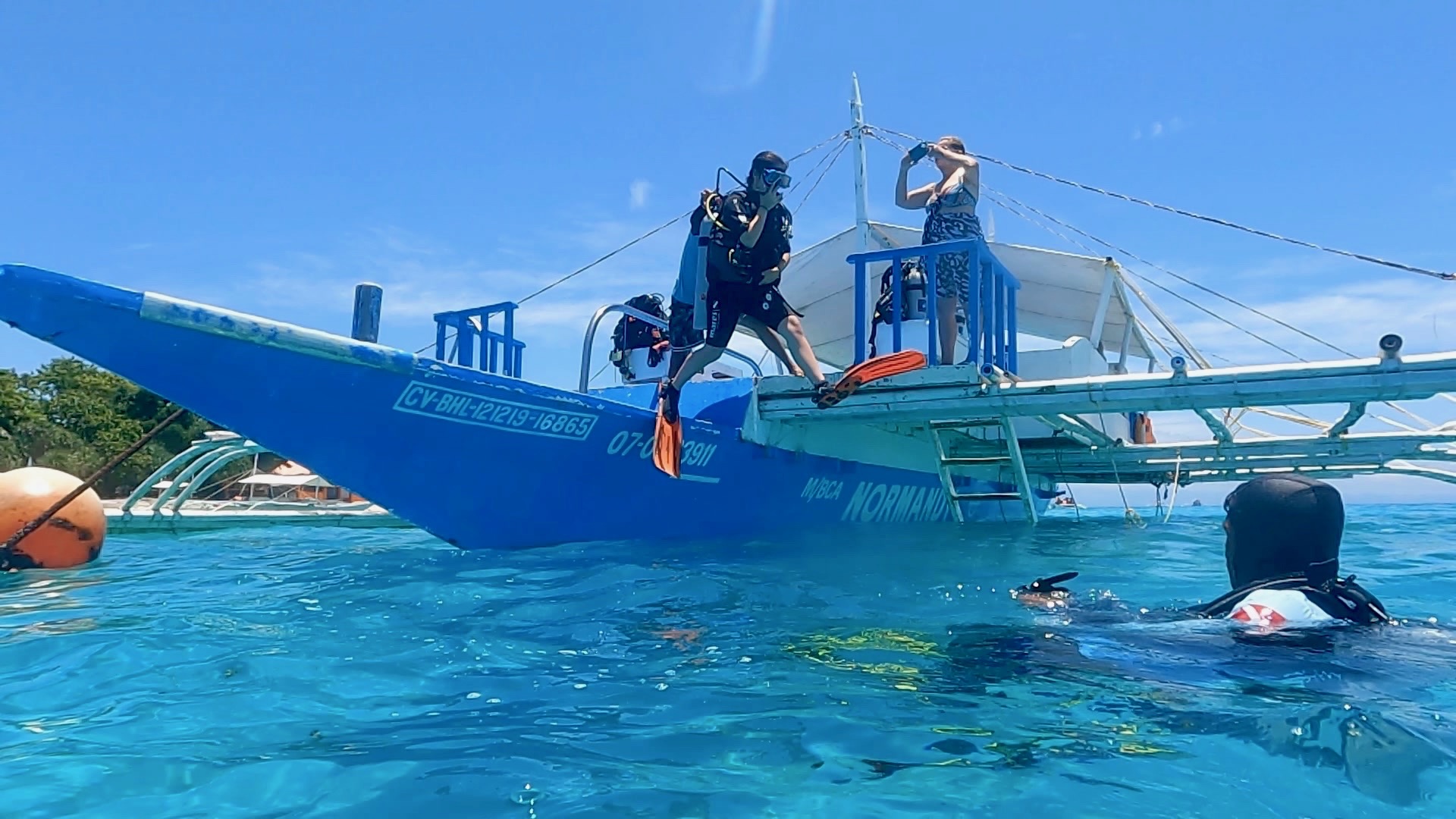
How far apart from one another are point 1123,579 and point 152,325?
5.96 meters

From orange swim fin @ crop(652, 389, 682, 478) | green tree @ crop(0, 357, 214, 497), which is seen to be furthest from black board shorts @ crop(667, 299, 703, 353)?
green tree @ crop(0, 357, 214, 497)

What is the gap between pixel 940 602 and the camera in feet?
15.3

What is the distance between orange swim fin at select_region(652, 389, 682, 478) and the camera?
6.29 metres

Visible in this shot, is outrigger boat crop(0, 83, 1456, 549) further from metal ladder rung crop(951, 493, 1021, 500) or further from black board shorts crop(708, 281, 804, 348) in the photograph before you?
black board shorts crop(708, 281, 804, 348)

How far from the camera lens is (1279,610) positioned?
327cm

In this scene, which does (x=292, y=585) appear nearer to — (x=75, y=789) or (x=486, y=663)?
(x=486, y=663)

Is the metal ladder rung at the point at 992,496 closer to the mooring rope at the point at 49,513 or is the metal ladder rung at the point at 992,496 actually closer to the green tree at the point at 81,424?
the mooring rope at the point at 49,513

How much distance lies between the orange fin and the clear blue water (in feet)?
4.52

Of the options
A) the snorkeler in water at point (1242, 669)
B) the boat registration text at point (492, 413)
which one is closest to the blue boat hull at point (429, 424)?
the boat registration text at point (492, 413)

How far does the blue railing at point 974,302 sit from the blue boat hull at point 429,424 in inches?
49.7

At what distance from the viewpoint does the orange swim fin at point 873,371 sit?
661 cm

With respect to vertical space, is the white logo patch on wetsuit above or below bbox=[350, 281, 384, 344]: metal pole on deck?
below

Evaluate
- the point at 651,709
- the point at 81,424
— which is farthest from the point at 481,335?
the point at 81,424

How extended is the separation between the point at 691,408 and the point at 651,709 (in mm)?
4899
